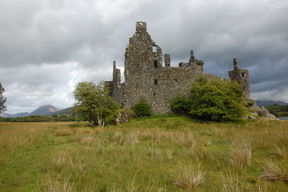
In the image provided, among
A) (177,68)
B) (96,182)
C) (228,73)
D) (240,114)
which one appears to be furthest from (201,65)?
(96,182)

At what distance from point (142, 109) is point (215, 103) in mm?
9678

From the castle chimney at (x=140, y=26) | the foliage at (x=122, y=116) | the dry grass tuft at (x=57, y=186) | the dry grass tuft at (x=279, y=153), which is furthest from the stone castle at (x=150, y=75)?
the dry grass tuft at (x=57, y=186)

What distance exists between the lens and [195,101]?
24.7m

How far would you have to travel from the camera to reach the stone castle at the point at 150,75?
26953mm

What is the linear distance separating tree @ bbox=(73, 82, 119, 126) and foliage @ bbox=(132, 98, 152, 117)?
2.80 meters

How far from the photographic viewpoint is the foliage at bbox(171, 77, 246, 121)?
A: 2231 centimetres

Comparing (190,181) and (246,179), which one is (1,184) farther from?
(246,179)

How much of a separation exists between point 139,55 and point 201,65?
392 inches

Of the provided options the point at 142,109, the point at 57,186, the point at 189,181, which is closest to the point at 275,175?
the point at 189,181

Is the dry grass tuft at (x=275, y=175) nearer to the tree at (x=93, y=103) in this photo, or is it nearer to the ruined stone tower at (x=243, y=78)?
the tree at (x=93, y=103)

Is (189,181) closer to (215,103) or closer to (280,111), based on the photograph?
(215,103)

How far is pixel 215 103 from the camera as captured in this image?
22391 mm

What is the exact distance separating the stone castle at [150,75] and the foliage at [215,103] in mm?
2241

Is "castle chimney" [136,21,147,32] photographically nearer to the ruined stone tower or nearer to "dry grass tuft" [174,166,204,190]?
the ruined stone tower
